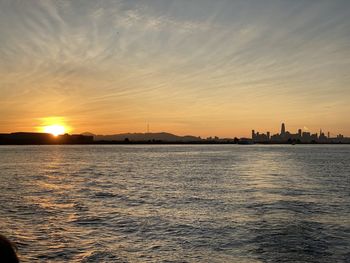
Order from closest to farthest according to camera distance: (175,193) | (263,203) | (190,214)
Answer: (190,214), (263,203), (175,193)

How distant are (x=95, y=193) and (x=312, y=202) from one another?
66.8 feet

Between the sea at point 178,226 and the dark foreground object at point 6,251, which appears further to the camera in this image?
the sea at point 178,226

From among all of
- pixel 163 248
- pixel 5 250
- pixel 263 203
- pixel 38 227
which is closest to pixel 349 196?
pixel 263 203

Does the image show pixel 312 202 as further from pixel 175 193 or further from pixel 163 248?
pixel 163 248

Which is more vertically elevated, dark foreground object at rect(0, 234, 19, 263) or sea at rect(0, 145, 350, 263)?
dark foreground object at rect(0, 234, 19, 263)

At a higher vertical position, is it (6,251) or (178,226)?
(6,251)

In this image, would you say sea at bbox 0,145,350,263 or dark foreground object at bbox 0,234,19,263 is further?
sea at bbox 0,145,350,263

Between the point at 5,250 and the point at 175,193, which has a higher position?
the point at 5,250

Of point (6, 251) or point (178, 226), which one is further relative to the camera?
point (178, 226)

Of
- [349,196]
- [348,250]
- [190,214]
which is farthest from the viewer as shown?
[349,196]

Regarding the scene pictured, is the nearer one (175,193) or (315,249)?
(315,249)

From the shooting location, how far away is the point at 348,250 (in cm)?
1702

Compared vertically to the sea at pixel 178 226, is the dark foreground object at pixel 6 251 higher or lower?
higher

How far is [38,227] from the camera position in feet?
71.3
